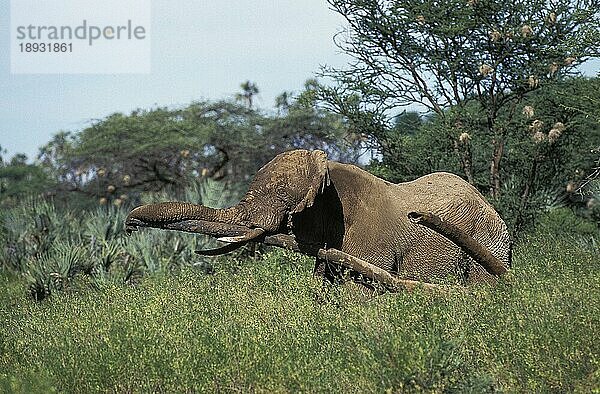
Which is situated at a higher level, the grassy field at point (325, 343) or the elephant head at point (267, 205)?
the elephant head at point (267, 205)

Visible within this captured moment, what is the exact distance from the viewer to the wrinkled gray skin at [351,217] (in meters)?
7.09

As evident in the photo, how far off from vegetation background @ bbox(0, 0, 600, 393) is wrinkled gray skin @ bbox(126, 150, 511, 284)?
1.35ft

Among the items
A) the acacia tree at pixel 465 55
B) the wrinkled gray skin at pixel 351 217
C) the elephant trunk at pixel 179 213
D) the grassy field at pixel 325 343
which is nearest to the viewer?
the grassy field at pixel 325 343

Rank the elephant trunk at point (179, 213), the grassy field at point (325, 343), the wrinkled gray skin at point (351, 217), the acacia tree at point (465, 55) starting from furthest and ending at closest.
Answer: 1. the acacia tree at point (465, 55)
2. the wrinkled gray skin at point (351, 217)
3. the elephant trunk at point (179, 213)
4. the grassy field at point (325, 343)

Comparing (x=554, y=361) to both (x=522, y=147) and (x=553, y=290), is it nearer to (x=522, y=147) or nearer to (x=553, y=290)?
(x=553, y=290)

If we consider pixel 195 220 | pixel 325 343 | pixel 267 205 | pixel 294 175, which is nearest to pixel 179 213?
pixel 195 220

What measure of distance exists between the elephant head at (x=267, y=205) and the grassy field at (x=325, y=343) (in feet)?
1.92

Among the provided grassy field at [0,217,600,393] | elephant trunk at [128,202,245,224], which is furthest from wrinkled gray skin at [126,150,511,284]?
grassy field at [0,217,600,393]

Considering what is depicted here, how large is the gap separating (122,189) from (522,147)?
17600 mm

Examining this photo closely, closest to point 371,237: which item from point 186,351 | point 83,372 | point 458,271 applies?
point 458,271

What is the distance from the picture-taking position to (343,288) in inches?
281

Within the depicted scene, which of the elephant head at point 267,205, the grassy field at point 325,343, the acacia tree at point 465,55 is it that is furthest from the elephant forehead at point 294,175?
the acacia tree at point 465,55

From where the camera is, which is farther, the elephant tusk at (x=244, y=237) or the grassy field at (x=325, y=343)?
the elephant tusk at (x=244, y=237)

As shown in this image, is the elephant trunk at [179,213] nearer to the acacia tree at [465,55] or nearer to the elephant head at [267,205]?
the elephant head at [267,205]
